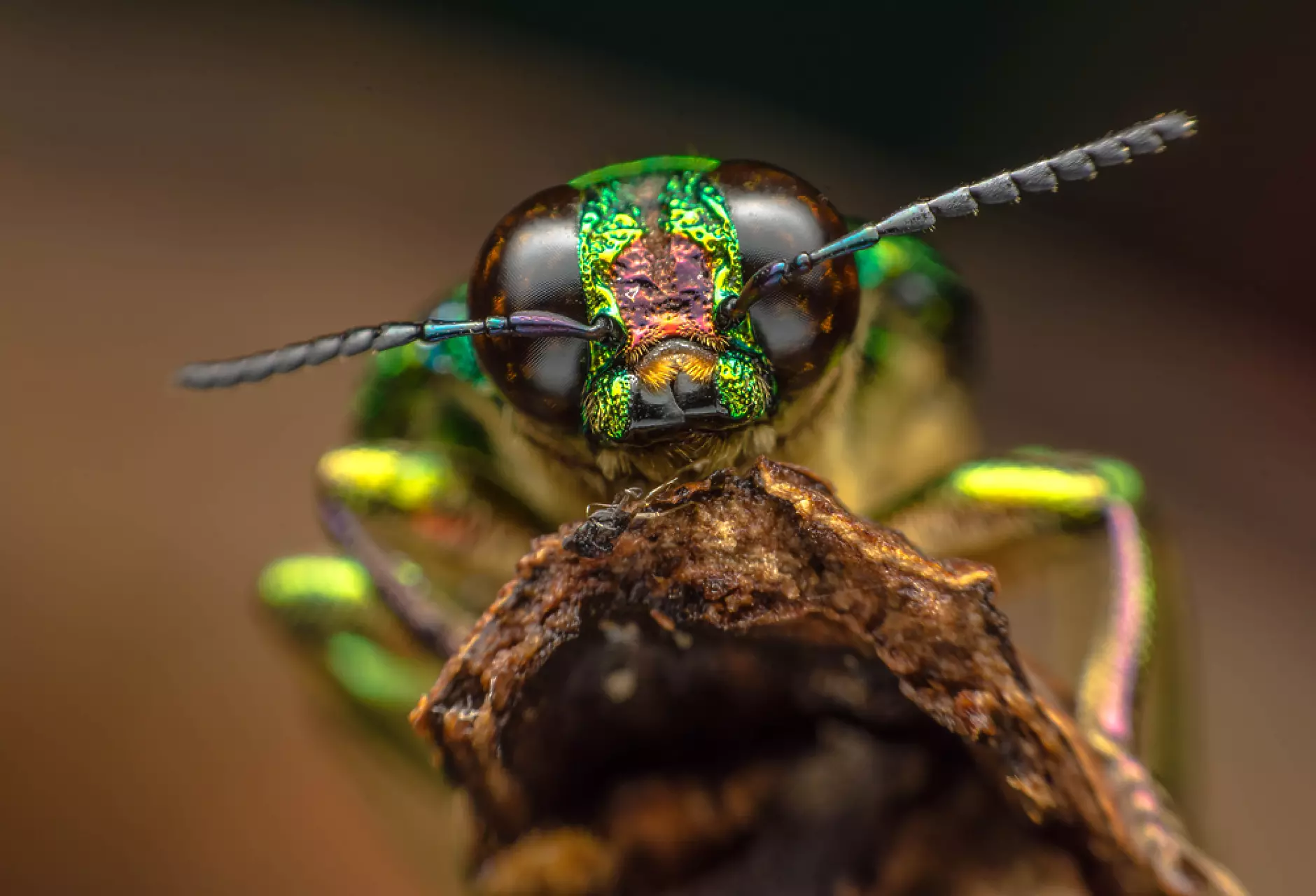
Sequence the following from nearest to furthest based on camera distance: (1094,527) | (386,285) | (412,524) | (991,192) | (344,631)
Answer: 1. (991,192)
2. (1094,527)
3. (412,524)
4. (344,631)
5. (386,285)

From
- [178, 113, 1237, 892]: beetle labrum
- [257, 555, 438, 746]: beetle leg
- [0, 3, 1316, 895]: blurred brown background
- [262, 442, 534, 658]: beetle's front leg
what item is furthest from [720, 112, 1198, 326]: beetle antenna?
[257, 555, 438, 746]: beetle leg

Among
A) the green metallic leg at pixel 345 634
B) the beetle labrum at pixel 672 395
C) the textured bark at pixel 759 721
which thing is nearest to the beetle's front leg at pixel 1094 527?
the beetle labrum at pixel 672 395

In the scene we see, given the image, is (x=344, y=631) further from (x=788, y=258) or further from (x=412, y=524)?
(x=788, y=258)

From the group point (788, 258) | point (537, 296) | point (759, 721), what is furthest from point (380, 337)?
point (759, 721)

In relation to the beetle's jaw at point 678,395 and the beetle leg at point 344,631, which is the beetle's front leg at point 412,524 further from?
the beetle's jaw at point 678,395

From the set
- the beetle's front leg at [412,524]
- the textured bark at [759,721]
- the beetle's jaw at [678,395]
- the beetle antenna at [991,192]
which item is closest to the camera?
the textured bark at [759,721]

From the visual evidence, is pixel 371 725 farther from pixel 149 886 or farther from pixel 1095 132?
pixel 1095 132

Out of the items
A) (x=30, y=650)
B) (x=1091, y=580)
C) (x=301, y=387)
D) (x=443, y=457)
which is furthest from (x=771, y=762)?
(x=301, y=387)

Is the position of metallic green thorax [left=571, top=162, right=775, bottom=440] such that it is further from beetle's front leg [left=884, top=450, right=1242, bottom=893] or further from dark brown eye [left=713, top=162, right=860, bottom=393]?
beetle's front leg [left=884, top=450, right=1242, bottom=893]
